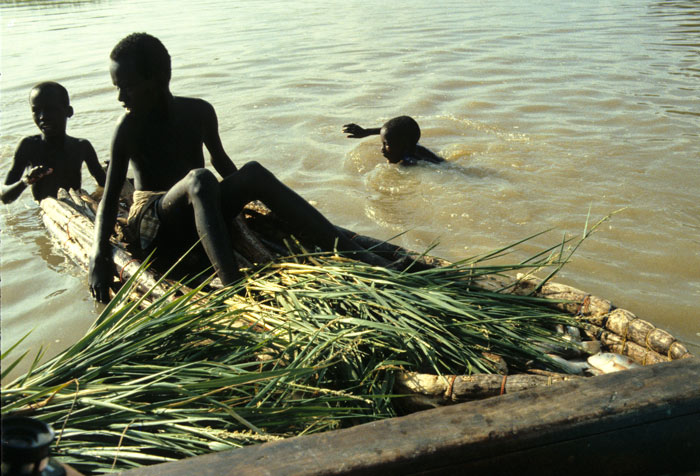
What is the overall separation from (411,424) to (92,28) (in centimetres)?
1409

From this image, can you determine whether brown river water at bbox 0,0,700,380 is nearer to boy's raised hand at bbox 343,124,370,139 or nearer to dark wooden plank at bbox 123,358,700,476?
boy's raised hand at bbox 343,124,370,139

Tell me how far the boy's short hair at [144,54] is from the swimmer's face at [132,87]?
0.03 meters

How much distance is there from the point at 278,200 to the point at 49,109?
2520mm

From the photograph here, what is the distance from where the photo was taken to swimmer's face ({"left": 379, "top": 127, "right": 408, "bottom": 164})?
567 cm

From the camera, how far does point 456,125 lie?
6.82 m

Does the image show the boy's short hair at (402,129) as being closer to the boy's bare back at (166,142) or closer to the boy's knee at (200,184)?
the boy's bare back at (166,142)

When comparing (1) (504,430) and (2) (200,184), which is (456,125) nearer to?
(2) (200,184)

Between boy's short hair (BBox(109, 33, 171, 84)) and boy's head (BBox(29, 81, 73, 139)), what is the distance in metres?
1.73

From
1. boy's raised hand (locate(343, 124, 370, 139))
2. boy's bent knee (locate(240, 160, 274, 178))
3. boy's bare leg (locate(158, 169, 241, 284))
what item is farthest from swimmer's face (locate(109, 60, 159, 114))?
boy's raised hand (locate(343, 124, 370, 139))

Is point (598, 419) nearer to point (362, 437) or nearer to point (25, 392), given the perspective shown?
point (362, 437)

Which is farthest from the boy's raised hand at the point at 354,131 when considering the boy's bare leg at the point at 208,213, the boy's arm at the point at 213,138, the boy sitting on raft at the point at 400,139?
the boy's bare leg at the point at 208,213

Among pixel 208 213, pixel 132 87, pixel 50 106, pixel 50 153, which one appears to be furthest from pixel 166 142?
pixel 50 153

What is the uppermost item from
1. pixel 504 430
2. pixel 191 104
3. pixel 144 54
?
pixel 144 54

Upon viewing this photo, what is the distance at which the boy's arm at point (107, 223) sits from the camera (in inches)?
122
